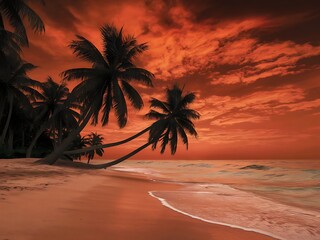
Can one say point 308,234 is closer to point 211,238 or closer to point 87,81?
point 211,238

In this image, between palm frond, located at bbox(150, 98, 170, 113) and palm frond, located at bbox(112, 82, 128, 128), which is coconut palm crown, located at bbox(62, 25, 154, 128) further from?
palm frond, located at bbox(150, 98, 170, 113)

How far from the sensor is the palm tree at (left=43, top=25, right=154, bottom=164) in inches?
754

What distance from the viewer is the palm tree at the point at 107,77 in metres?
19.1

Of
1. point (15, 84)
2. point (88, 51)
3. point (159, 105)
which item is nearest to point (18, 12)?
point (88, 51)

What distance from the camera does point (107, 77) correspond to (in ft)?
65.5

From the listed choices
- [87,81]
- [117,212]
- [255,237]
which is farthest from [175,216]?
[87,81]

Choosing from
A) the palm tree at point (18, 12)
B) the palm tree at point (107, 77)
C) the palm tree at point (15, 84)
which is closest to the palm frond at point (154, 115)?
the palm tree at point (107, 77)

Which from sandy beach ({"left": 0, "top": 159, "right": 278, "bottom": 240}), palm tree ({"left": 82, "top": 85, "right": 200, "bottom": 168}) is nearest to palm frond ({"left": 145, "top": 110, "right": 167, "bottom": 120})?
palm tree ({"left": 82, "top": 85, "right": 200, "bottom": 168})

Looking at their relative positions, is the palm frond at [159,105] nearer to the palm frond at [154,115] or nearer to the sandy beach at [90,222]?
the palm frond at [154,115]

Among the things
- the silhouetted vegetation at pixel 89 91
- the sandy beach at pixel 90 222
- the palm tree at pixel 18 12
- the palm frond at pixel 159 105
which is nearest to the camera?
the sandy beach at pixel 90 222

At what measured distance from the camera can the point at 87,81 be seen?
18891mm

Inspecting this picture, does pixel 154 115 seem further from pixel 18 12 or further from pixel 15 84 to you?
pixel 18 12

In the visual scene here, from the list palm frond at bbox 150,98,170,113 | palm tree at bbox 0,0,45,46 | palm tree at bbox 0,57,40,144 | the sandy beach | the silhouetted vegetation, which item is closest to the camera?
the sandy beach

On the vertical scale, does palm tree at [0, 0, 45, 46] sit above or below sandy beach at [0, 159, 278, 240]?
above
